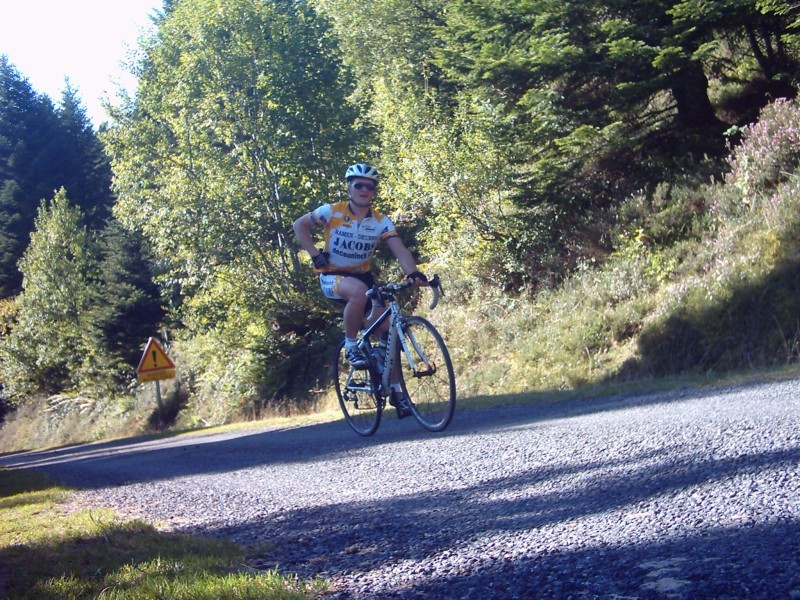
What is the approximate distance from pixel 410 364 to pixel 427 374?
0.68 ft

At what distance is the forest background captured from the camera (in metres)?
14.2

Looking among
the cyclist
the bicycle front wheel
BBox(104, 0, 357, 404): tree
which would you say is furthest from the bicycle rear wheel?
BBox(104, 0, 357, 404): tree

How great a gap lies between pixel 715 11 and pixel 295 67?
12.3 m

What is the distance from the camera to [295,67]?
80.3ft

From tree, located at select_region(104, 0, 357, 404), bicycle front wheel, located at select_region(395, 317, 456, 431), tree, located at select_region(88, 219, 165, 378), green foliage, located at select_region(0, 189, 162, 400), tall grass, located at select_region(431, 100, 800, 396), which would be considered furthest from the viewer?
green foliage, located at select_region(0, 189, 162, 400)

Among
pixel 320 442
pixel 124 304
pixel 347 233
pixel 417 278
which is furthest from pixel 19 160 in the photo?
pixel 417 278

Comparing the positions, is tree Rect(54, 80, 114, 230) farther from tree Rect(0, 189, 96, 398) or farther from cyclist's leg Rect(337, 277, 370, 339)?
cyclist's leg Rect(337, 277, 370, 339)

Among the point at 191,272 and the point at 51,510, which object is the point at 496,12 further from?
the point at 51,510

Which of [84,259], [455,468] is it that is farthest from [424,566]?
[84,259]

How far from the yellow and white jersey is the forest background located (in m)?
5.94

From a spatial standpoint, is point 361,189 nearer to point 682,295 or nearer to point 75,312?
point 682,295

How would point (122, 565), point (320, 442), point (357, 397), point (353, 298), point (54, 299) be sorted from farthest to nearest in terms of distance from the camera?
1. point (54, 299)
2. point (320, 442)
3. point (357, 397)
4. point (353, 298)
5. point (122, 565)

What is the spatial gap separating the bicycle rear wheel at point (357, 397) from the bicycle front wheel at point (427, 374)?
0.48 m

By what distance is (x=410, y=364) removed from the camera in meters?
7.88
